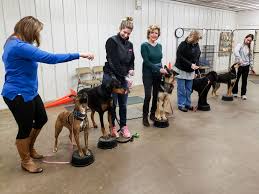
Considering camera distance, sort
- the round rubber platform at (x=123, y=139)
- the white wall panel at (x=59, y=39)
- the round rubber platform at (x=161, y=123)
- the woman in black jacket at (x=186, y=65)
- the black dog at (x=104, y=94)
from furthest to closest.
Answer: the white wall panel at (x=59, y=39)
the woman in black jacket at (x=186, y=65)
the round rubber platform at (x=161, y=123)
the round rubber platform at (x=123, y=139)
the black dog at (x=104, y=94)

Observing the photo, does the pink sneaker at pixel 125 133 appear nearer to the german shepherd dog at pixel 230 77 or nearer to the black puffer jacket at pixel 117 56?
the black puffer jacket at pixel 117 56

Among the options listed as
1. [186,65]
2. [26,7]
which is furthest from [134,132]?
[26,7]

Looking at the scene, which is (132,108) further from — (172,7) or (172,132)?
(172,7)

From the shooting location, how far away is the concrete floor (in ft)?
7.44

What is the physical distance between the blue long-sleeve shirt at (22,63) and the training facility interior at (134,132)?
35.2 inches

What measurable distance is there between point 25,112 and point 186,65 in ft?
9.77

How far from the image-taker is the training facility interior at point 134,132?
7.68ft

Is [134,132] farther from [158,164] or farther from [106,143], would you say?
[158,164]

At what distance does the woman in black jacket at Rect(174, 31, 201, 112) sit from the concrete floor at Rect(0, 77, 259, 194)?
30.3 inches

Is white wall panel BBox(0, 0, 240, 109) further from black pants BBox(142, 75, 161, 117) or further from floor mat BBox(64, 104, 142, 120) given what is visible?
black pants BBox(142, 75, 161, 117)

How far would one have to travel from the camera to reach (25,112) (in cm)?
226

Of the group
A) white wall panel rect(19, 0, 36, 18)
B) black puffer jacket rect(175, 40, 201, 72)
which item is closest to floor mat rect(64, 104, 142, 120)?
black puffer jacket rect(175, 40, 201, 72)

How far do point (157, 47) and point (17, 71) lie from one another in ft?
6.78

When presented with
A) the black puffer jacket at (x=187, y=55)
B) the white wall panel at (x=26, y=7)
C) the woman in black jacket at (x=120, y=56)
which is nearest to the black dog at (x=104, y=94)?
the woman in black jacket at (x=120, y=56)
